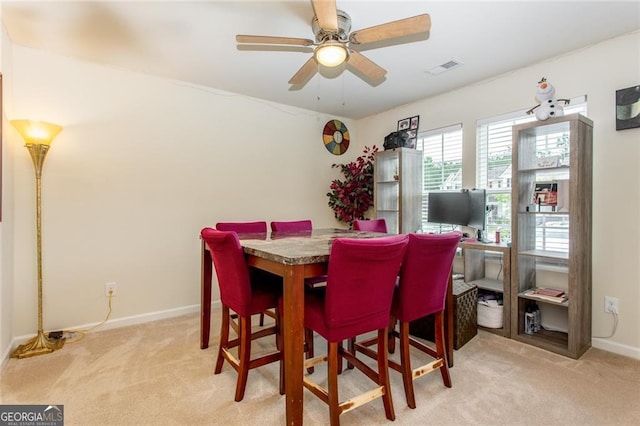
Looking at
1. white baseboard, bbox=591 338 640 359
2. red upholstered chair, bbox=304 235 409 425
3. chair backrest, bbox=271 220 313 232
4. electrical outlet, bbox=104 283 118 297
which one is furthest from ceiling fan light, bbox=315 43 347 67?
white baseboard, bbox=591 338 640 359

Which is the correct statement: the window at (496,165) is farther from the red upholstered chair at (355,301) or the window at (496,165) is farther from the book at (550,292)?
the red upholstered chair at (355,301)

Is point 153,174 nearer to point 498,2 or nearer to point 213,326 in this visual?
point 213,326

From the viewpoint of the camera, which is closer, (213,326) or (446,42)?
(446,42)

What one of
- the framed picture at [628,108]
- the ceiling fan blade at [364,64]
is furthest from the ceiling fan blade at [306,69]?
the framed picture at [628,108]

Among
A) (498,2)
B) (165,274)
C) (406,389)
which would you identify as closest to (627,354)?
(406,389)

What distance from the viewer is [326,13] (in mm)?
1715

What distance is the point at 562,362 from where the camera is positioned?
228cm

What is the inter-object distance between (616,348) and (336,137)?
3.66m

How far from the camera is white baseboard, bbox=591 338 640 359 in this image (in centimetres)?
235

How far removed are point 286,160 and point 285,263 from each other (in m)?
2.83

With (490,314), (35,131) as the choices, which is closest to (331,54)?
(35,131)

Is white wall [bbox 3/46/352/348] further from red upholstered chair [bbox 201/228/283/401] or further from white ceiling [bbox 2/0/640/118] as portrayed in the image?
red upholstered chair [bbox 201/228/283/401]

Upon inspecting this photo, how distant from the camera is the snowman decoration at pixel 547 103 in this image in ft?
8.26

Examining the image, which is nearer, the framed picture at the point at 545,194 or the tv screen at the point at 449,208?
the framed picture at the point at 545,194
